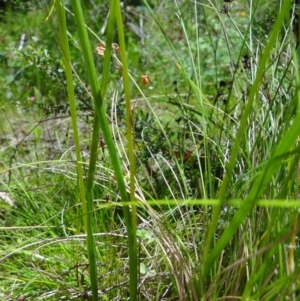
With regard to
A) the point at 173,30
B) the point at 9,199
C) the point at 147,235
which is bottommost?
the point at 9,199

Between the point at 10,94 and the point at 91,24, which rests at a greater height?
the point at 91,24

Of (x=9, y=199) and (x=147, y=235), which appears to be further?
(x=9, y=199)

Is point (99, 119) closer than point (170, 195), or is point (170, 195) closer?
point (99, 119)

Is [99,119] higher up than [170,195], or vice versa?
[99,119]

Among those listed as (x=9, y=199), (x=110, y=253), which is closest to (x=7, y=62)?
(x=9, y=199)

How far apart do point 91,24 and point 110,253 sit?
2842mm

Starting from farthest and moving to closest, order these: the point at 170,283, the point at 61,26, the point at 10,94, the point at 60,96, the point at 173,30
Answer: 1. the point at 173,30
2. the point at 10,94
3. the point at 60,96
4. the point at 170,283
5. the point at 61,26

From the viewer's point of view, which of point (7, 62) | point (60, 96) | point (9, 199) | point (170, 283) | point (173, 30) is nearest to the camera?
point (170, 283)

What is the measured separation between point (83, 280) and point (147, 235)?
0.54ft

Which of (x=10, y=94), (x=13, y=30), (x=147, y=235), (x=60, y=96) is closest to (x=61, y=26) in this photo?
(x=147, y=235)

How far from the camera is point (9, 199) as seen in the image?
1866 mm

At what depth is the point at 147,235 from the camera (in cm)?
128

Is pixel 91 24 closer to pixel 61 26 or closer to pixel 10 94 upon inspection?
pixel 10 94

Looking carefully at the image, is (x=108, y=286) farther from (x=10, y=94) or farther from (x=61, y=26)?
(x=10, y=94)
